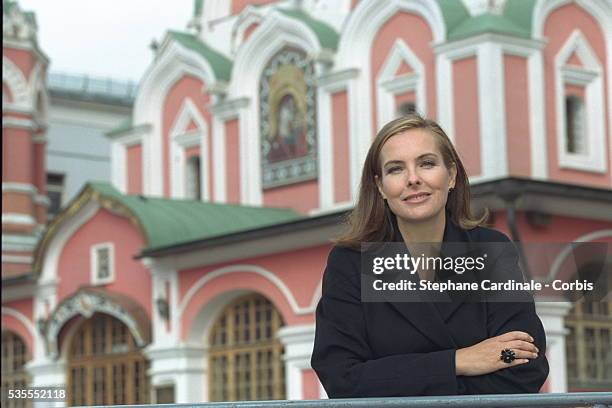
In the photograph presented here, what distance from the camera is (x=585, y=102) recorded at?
25.1 meters

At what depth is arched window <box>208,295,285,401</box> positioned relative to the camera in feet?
80.1

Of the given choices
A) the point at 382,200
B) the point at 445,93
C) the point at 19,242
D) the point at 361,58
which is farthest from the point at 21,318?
the point at 382,200

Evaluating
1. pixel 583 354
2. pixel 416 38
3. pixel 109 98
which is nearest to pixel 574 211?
pixel 583 354

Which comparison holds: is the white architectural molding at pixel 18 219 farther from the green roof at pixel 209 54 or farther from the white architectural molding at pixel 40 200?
the green roof at pixel 209 54

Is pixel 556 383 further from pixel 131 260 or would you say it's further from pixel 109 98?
pixel 109 98

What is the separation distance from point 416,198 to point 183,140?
25816 mm

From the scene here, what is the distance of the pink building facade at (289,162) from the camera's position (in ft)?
77.2

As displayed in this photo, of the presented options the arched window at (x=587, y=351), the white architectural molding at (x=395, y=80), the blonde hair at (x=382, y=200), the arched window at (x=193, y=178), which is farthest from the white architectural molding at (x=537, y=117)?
the blonde hair at (x=382, y=200)

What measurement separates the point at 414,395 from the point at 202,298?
854 inches

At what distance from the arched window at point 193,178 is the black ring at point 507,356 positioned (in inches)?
1012

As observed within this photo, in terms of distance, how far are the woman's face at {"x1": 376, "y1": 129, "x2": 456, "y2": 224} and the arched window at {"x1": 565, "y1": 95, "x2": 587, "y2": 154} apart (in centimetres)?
2146

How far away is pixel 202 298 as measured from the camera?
82.9 feet

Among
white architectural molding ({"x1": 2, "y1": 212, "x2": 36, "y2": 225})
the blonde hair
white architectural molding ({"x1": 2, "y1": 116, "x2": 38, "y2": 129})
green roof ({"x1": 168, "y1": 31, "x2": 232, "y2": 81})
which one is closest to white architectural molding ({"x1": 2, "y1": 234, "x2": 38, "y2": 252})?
white architectural molding ({"x1": 2, "y1": 212, "x2": 36, "y2": 225})

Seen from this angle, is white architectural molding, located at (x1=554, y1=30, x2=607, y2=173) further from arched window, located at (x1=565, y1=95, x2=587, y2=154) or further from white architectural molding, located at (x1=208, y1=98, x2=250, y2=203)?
white architectural molding, located at (x1=208, y1=98, x2=250, y2=203)
